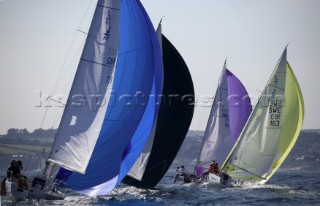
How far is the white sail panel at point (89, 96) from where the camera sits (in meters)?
22.6

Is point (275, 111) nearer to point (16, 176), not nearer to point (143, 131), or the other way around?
point (143, 131)

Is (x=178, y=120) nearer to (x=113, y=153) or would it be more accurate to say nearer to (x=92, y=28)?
(x=113, y=153)

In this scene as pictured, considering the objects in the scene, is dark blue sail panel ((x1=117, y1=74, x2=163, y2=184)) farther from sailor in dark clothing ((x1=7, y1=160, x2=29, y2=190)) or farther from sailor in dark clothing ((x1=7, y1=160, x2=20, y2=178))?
sailor in dark clothing ((x1=7, y1=160, x2=20, y2=178))

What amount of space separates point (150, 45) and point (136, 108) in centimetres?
284

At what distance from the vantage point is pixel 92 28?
23.0 meters

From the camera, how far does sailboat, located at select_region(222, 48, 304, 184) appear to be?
3391 cm

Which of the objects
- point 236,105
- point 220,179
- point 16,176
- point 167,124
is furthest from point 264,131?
point 16,176

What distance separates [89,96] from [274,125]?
48.5 ft

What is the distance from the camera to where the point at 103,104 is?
23.0 metres

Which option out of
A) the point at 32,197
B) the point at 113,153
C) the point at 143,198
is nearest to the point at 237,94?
the point at 143,198

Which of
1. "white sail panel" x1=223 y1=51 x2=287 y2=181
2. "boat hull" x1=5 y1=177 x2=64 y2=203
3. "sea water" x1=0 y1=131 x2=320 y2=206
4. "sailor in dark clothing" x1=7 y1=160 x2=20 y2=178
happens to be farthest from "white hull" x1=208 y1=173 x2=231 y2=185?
"sailor in dark clothing" x1=7 y1=160 x2=20 y2=178

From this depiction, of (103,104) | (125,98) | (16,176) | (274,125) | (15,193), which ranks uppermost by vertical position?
(274,125)

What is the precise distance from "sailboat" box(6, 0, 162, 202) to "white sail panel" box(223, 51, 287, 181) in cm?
1066

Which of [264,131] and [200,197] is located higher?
[264,131]
